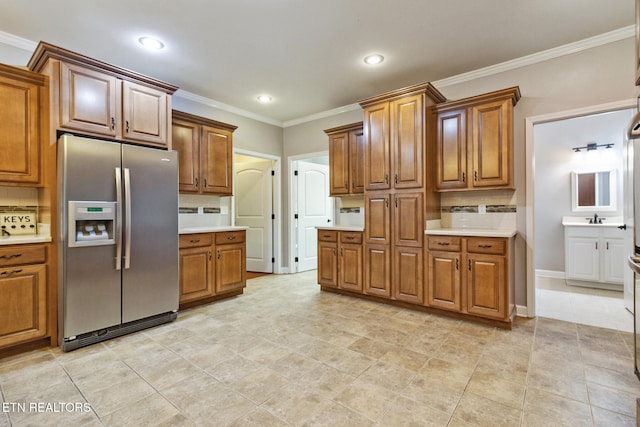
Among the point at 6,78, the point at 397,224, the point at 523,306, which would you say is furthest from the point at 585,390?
the point at 6,78

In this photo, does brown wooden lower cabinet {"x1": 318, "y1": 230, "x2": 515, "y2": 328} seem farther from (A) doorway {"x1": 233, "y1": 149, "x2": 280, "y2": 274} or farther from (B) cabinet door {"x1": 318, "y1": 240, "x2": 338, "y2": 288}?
(A) doorway {"x1": 233, "y1": 149, "x2": 280, "y2": 274}

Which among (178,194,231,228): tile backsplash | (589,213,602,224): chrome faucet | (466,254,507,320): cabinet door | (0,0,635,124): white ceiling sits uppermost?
(0,0,635,124): white ceiling

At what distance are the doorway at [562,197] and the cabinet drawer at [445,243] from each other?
3.97 feet

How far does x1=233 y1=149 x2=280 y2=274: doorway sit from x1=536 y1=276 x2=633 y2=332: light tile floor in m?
3.91

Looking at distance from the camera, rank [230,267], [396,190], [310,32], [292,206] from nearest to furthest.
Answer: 1. [310,32]
2. [396,190]
3. [230,267]
4. [292,206]

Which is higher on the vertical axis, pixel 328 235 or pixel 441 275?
pixel 328 235

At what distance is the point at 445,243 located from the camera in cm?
308

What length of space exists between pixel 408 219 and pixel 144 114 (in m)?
2.92

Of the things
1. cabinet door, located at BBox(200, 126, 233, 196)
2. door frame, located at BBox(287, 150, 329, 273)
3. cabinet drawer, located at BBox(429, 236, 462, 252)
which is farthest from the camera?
door frame, located at BBox(287, 150, 329, 273)

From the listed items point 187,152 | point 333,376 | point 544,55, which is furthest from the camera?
point 187,152

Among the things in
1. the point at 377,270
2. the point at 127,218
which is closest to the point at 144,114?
the point at 127,218

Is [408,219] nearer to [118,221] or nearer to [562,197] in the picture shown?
[118,221]

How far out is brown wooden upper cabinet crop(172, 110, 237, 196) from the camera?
3629 millimetres

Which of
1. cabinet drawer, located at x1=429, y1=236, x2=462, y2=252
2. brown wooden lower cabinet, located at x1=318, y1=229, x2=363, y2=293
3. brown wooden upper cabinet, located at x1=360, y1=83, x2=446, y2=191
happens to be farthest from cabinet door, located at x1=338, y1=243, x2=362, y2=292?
cabinet drawer, located at x1=429, y1=236, x2=462, y2=252
